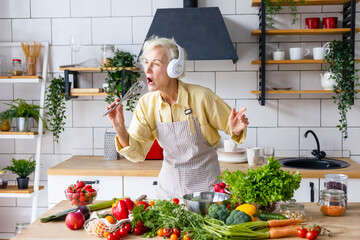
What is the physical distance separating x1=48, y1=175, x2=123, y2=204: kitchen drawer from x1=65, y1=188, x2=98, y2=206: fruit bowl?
125 centimetres

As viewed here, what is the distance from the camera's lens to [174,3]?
3.61 m

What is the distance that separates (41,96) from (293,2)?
7.24 feet

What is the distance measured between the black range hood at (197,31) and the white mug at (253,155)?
2.31 ft

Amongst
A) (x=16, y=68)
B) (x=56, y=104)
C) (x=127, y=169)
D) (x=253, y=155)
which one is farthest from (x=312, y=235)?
(x=16, y=68)

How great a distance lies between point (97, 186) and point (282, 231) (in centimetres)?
188

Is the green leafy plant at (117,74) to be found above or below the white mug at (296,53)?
below

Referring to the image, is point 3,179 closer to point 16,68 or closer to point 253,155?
point 16,68

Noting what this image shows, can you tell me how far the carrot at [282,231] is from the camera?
158 centimetres

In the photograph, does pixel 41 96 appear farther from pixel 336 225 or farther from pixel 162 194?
pixel 336 225

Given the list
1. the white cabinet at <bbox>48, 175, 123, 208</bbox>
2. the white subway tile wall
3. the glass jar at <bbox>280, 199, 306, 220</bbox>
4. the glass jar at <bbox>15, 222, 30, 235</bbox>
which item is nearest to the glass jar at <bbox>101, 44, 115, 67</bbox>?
the white subway tile wall

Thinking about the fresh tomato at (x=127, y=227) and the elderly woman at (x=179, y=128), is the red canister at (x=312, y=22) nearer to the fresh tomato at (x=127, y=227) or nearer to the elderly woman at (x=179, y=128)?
the elderly woman at (x=179, y=128)

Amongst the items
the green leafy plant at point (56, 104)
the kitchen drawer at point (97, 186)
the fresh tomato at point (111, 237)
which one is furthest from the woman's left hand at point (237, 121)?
the green leafy plant at point (56, 104)

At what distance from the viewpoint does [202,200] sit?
1.80 m

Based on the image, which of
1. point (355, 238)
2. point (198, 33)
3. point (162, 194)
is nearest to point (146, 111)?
point (162, 194)
